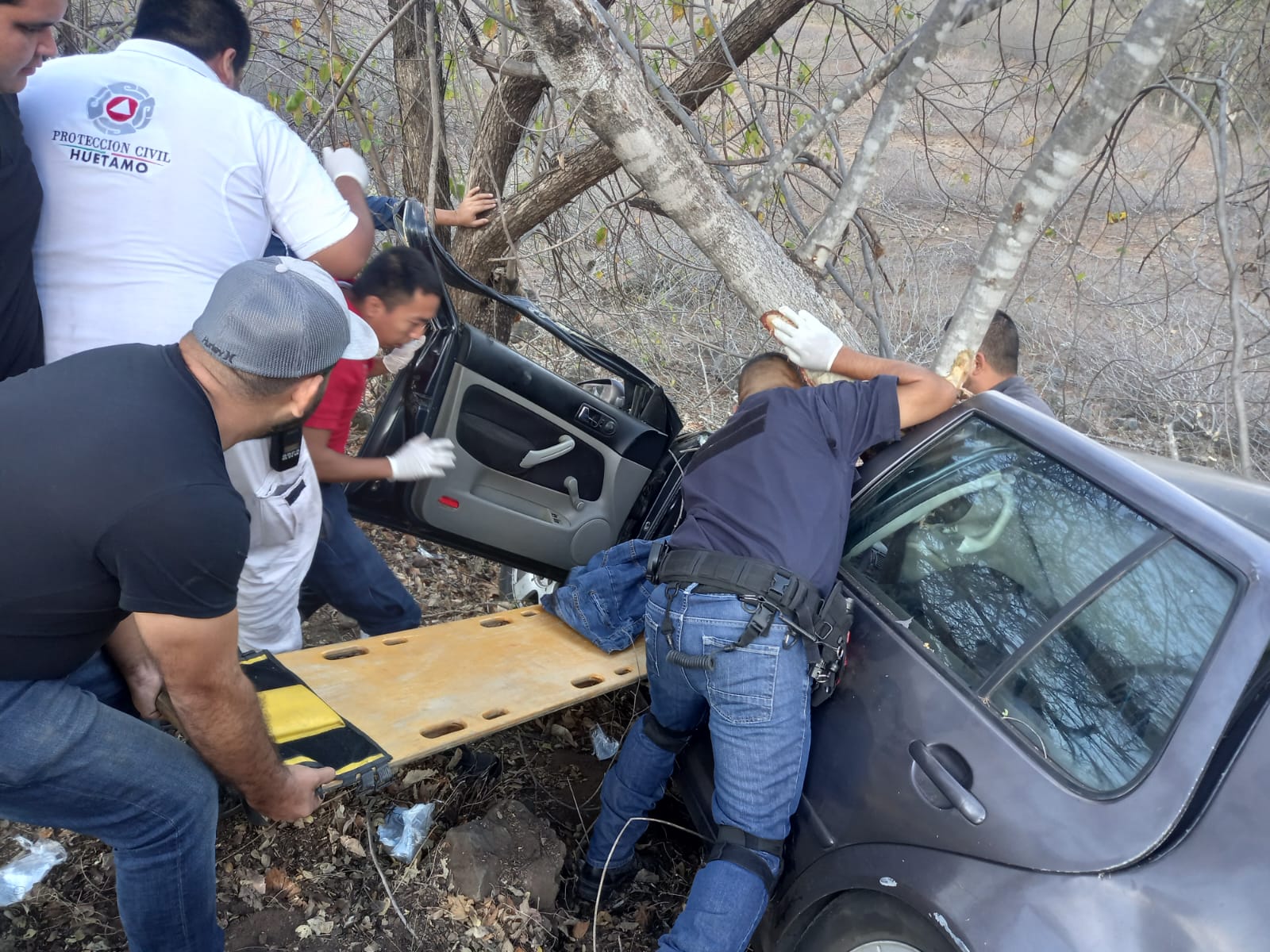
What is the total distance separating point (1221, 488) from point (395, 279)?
2736mm

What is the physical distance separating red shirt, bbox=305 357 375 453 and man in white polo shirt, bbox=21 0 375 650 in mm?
206

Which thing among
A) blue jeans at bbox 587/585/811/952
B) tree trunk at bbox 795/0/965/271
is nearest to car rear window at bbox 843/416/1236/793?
blue jeans at bbox 587/585/811/952

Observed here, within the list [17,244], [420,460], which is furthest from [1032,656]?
[17,244]

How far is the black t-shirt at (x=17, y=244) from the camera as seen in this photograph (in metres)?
2.03

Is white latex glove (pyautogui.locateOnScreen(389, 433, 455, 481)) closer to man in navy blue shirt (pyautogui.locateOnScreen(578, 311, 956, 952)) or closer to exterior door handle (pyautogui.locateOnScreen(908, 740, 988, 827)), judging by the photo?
man in navy blue shirt (pyautogui.locateOnScreen(578, 311, 956, 952))

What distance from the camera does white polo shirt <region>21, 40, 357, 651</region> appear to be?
2201 mm

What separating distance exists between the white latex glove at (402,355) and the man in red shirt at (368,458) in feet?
0.06

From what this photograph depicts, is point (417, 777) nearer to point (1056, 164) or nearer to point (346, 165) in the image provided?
point (346, 165)

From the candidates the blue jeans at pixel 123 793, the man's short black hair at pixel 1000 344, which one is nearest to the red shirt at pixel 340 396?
the blue jeans at pixel 123 793

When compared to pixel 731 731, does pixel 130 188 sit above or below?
above

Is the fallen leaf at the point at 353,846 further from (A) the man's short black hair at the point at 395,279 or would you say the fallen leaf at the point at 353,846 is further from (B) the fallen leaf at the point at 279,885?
(A) the man's short black hair at the point at 395,279

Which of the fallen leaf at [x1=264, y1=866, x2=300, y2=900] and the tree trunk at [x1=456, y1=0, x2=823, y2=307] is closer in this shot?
the fallen leaf at [x1=264, y1=866, x2=300, y2=900]

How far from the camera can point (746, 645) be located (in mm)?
2215

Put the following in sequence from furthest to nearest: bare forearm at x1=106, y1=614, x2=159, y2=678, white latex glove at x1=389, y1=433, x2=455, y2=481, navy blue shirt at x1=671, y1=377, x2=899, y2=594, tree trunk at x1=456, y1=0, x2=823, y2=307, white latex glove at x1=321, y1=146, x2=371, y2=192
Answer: tree trunk at x1=456, y1=0, x2=823, y2=307, white latex glove at x1=321, y1=146, x2=371, y2=192, white latex glove at x1=389, y1=433, x2=455, y2=481, navy blue shirt at x1=671, y1=377, x2=899, y2=594, bare forearm at x1=106, y1=614, x2=159, y2=678
